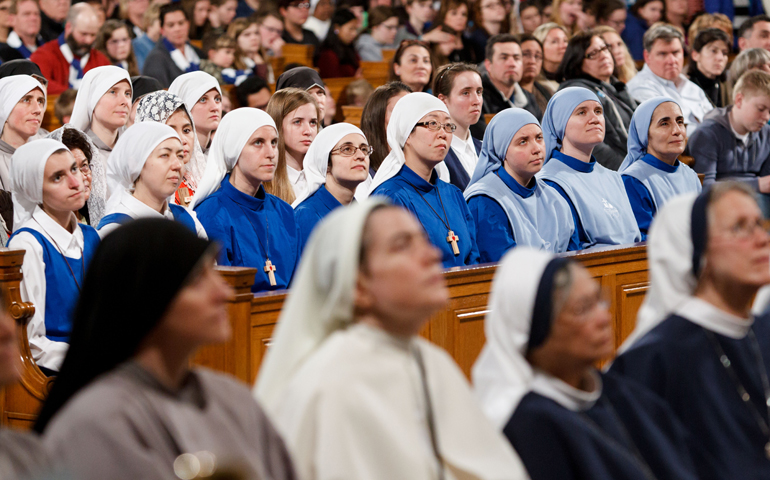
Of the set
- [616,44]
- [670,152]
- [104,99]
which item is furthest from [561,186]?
[616,44]

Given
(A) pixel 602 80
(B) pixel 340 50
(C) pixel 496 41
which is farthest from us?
(B) pixel 340 50

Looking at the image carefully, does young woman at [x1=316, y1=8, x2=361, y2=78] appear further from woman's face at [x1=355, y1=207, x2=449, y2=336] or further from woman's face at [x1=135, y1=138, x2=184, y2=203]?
woman's face at [x1=355, y1=207, x2=449, y2=336]

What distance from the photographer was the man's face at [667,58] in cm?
880

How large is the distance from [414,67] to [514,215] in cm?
265

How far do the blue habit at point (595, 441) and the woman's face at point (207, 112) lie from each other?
4.56m

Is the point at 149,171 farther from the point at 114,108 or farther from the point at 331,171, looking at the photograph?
the point at 114,108

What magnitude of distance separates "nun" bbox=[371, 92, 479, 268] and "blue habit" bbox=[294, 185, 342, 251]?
0.29 meters

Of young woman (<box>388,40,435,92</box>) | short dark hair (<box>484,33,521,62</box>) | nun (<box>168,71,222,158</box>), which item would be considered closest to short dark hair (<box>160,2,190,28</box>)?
young woman (<box>388,40,435,92</box>)

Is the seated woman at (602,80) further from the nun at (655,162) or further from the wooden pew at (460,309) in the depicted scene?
the wooden pew at (460,309)

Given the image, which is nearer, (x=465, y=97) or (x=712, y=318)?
(x=712, y=318)

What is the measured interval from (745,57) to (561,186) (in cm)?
329

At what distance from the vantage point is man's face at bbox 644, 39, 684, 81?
880cm

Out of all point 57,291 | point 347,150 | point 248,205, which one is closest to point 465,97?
point 347,150

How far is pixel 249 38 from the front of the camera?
9398 millimetres
